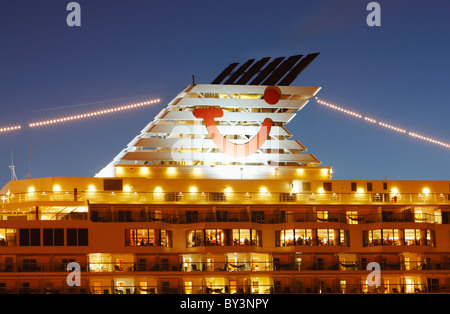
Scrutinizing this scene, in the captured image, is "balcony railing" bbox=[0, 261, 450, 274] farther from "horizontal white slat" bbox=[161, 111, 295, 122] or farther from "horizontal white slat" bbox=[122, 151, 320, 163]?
"horizontal white slat" bbox=[161, 111, 295, 122]

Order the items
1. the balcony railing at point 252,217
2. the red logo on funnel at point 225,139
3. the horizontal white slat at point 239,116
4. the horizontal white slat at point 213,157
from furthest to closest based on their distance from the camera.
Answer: the horizontal white slat at point 239,116
the red logo on funnel at point 225,139
the horizontal white slat at point 213,157
the balcony railing at point 252,217

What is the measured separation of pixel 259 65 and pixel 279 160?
741 centimetres

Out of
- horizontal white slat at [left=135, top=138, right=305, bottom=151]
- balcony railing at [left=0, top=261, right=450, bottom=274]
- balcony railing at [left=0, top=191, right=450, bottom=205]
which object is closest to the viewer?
balcony railing at [left=0, top=261, right=450, bottom=274]

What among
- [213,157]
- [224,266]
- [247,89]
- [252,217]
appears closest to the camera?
[224,266]

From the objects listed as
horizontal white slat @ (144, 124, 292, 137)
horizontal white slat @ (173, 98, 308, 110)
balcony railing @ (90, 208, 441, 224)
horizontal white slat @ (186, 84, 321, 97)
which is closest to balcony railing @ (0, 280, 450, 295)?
balcony railing @ (90, 208, 441, 224)

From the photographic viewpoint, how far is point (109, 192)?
62219 mm

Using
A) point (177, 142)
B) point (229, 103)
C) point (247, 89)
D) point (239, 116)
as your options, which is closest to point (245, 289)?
point (177, 142)

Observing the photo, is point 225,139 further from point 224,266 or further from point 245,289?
point 245,289

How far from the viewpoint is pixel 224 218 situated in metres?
62.5

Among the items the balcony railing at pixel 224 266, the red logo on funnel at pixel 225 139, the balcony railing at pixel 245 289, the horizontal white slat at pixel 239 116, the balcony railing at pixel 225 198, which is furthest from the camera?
the horizontal white slat at pixel 239 116

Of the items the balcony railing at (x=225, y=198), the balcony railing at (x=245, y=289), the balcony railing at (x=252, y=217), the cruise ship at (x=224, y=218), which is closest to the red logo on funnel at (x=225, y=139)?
the cruise ship at (x=224, y=218)

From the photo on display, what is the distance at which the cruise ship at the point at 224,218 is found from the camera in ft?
197

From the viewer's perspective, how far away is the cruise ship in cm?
6006

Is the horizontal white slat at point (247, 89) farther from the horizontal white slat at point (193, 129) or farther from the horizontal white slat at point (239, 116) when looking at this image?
the horizontal white slat at point (193, 129)
